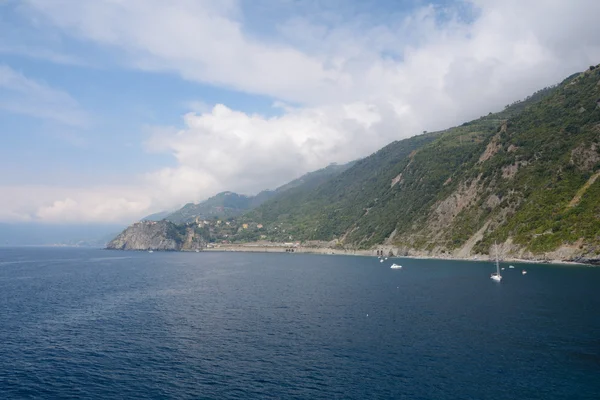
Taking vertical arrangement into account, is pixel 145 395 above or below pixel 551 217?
below

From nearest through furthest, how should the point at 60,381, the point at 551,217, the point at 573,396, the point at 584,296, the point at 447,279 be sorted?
the point at 573,396
the point at 60,381
the point at 584,296
the point at 447,279
the point at 551,217

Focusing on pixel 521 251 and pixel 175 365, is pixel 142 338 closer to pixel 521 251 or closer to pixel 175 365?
pixel 175 365

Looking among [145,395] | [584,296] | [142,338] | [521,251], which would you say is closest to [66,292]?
[142,338]

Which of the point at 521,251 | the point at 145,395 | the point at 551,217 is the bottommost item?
the point at 145,395

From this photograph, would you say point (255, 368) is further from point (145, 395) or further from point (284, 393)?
point (145, 395)

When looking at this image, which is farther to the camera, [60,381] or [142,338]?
[142,338]

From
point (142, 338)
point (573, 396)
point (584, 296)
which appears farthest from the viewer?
point (584, 296)

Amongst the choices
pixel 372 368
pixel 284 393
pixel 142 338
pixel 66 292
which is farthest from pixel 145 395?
pixel 66 292
